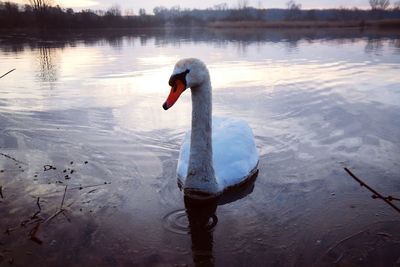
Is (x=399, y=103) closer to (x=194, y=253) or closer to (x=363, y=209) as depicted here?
(x=363, y=209)

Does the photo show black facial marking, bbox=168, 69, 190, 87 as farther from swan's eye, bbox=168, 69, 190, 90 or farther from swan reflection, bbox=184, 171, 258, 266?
swan reflection, bbox=184, 171, 258, 266

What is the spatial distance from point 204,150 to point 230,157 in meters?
0.66

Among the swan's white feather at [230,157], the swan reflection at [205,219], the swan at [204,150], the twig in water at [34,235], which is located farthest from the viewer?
the swan's white feather at [230,157]

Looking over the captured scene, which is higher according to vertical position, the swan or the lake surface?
the swan

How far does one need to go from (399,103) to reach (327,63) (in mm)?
9074

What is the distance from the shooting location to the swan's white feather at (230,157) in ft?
17.4

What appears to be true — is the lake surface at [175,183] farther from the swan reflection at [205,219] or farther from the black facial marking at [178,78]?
the black facial marking at [178,78]

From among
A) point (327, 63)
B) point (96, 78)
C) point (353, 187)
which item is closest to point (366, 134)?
point (353, 187)

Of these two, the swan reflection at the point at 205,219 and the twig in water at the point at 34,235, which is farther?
the twig in water at the point at 34,235

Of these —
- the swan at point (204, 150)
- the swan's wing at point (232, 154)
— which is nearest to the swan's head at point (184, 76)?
the swan at point (204, 150)

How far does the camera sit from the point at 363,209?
16.4ft

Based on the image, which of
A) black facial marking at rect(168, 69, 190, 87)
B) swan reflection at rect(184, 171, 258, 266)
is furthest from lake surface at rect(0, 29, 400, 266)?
black facial marking at rect(168, 69, 190, 87)

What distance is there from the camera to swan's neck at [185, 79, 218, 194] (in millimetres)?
4891

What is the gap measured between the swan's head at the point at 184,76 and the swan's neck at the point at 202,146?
27 cm
